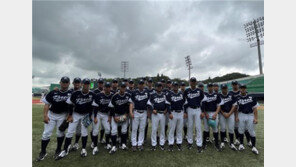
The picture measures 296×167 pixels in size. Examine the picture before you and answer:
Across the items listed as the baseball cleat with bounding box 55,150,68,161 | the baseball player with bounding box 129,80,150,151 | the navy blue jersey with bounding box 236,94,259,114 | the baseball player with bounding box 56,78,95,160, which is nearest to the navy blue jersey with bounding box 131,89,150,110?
the baseball player with bounding box 129,80,150,151

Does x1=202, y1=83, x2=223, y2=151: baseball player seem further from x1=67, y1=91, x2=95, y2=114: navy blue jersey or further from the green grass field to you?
x1=67, y1=91, x2=95, y2=114: navy blue jersey

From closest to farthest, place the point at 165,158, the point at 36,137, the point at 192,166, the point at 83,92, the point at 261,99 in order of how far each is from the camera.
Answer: the point at 192,166, the point at 165,158, the point at 83,92, the point at 36,137, the point at 261,99

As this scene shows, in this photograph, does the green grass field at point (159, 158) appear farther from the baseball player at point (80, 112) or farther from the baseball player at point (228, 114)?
the baseball player at point (228, 114)

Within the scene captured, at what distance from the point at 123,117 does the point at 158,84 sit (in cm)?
157

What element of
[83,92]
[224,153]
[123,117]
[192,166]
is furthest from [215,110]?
[83,92]

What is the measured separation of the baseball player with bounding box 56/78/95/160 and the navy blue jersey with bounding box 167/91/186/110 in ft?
8.21

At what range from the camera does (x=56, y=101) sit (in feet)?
14.0

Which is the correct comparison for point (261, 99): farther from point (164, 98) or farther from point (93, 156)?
point (93, 156)

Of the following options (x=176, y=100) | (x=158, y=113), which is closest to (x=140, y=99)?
(x=158, y=113)

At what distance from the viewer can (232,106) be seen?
5074 millimetres

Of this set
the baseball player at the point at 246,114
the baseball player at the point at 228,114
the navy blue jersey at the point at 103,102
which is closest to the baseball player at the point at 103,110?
the navy blue jersey at the point at 103,102

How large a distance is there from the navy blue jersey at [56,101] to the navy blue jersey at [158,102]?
8.59 feet

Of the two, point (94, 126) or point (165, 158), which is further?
point (94, 126)

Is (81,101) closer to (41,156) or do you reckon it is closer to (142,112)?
(41,156)
